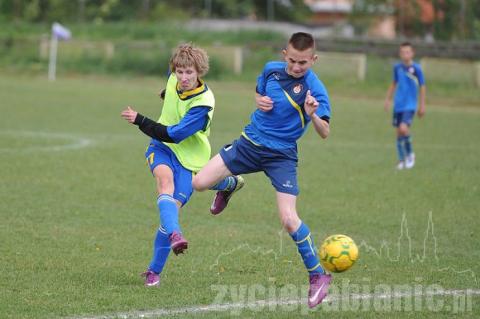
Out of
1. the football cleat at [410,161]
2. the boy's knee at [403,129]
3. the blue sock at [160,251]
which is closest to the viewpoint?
the blue sock at [160,251]

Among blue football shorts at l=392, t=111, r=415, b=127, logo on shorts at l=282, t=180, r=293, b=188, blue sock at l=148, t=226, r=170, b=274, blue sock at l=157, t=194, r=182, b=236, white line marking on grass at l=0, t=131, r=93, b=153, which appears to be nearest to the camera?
logo on shorts at l=282, t=180, r=293, b=188

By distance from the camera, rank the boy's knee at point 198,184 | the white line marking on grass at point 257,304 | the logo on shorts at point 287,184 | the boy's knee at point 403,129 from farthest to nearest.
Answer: the boy's knee at point 403,129, the boy's knee at point 198,184, the logo on shorts at point 287,184, the white line marking on grass at point 257,304

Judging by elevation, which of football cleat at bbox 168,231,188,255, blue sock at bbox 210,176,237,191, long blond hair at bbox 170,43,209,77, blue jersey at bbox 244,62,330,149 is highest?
long blond hair at bbox 170,43,209,77

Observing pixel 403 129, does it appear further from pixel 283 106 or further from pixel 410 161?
pixel 283 106

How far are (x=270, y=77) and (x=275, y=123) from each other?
1.21ft

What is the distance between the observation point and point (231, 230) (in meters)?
10.1

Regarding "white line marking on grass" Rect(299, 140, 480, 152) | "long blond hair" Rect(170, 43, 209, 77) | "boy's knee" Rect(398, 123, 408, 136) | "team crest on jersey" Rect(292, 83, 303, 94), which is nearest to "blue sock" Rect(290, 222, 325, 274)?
"team crest on jersey" Rect(292, 83, 303, 94)

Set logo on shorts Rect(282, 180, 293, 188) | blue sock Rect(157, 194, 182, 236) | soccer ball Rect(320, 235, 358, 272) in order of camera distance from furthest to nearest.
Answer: blue sock Rect(157, 194, 182, 236), logo on shorts Rect(282, 180, 293, 188), soccer ball Rect(320, 235, 358, 272)

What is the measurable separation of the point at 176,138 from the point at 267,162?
770 millimetres

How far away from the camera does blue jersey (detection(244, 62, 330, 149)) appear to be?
7.07 metres

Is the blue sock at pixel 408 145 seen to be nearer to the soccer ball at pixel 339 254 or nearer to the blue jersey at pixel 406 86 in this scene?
the blue jersey at pixel 406 86

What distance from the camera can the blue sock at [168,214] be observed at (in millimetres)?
7208

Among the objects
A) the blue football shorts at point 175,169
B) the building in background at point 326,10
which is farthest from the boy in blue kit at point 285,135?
the building in background at point 326,10

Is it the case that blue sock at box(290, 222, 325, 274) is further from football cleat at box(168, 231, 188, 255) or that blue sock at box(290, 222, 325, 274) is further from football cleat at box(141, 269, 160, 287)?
football cleat at box(141, 269, 160, 287)
